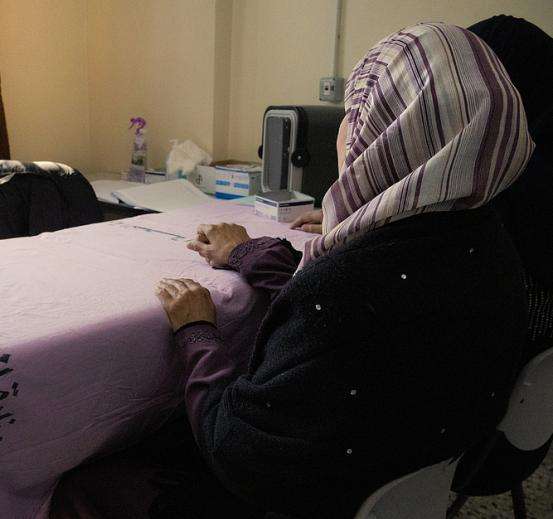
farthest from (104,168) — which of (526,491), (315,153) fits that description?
(526,491)

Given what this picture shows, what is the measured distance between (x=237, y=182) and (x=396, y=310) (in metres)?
1.54

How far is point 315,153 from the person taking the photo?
1614mm

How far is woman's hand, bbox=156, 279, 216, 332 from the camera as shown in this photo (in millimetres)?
760

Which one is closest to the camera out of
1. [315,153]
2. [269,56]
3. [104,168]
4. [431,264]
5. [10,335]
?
[431,264]

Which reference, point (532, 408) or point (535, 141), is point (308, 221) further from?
point (532, 408)

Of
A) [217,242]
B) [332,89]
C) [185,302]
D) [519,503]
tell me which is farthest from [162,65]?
[519,503]

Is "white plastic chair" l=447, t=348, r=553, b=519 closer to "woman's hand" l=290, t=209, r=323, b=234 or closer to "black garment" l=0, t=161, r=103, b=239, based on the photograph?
"woman's hand" l=290, t=209, r=323, b=234

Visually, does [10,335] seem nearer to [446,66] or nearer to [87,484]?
[87,484]

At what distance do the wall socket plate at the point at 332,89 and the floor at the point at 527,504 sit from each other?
1.51 m

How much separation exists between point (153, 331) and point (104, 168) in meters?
2.29

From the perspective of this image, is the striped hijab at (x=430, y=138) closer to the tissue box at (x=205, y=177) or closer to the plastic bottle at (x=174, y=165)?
the tissue box at (x=205, y=177)

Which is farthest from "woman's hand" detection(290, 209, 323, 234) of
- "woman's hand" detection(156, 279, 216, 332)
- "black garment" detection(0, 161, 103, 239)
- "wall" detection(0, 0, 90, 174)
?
"wall" detection(0, 0, 90, 174)

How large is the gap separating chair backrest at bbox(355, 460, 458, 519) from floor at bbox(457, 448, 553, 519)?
31.2 inches

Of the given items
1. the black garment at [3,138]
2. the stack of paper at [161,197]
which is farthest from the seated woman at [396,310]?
the black garment at [3,138]
